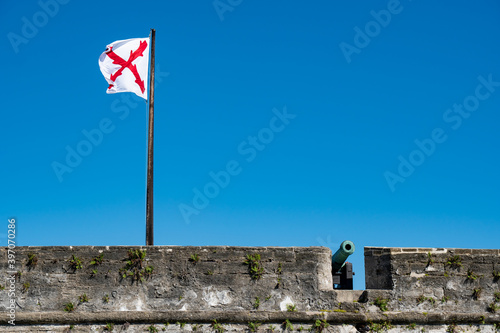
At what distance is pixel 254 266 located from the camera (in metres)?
8.68

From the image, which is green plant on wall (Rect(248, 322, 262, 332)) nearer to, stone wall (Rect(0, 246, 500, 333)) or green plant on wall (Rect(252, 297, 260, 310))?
stone wall (Rect(0, 246, 500, 333))

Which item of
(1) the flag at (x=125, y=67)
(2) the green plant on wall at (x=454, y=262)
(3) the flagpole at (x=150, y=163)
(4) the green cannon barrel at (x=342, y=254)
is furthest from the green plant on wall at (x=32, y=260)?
(2) the green plant on wall at (x=454, y=262)

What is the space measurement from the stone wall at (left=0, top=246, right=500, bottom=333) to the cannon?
0.90ft

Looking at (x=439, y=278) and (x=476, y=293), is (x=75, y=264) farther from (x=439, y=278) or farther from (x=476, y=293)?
(x=476, y=293)

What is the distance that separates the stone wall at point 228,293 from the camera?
8492 millimetres

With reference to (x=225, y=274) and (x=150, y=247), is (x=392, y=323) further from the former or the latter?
(x=150, y=247)

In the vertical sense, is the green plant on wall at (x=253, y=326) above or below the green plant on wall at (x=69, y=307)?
below

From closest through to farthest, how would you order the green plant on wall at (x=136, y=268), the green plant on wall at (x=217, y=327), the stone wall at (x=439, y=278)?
the green plant on wall at (x=217, y=327) → the green plant on wall at (x=136, y=268) → the stone wall at (x=439, y=278)

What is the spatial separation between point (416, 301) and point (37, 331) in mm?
5494

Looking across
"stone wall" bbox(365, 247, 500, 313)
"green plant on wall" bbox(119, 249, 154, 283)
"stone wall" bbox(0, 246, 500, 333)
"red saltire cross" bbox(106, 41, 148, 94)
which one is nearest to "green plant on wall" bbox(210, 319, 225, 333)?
"stone wall" bbox(0, 246, 500, 333)

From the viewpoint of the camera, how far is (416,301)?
875 centimetres

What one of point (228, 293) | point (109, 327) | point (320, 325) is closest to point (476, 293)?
point (320, 325)

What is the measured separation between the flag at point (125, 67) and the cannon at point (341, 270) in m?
4.67

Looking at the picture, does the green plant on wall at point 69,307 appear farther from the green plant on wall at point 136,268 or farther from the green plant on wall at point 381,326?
the green plant on wall at point 381,326
